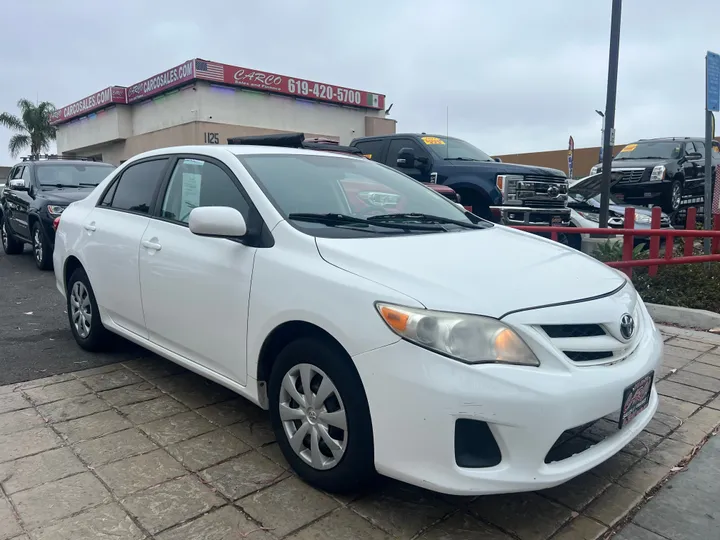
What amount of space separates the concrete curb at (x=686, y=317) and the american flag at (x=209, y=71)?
856 inches

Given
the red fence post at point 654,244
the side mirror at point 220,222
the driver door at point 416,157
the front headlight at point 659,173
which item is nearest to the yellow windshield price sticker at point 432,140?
the driver door at point 416,157

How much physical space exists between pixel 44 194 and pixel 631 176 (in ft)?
37.0

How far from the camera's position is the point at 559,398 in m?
2.27

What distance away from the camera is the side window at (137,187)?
411 centimetres

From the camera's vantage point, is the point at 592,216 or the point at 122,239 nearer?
the point at 122,239

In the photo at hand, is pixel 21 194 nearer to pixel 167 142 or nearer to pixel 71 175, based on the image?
pixel 71 175

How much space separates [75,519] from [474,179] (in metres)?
7.26

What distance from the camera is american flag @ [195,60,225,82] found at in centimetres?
2389

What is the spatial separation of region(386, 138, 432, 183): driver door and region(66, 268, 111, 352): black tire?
540 cm

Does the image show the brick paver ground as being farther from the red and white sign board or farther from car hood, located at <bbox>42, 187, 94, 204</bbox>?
the red and white sign board

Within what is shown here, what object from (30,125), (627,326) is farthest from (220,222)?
(30,125)

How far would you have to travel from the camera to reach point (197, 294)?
3.33 m

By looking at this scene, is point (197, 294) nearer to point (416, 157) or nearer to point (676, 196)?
point (416, 157)

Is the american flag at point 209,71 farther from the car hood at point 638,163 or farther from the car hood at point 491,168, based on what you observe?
the car hood at point 491,168
